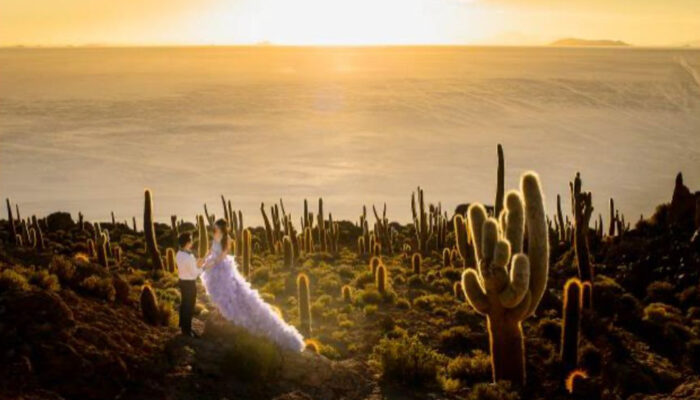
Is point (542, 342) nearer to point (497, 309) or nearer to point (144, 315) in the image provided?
point (497, 309)

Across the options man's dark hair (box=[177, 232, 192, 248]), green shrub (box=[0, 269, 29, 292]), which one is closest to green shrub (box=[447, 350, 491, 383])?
man's dark hair (box=[177, 232, 192, 248])

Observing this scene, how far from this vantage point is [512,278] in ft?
45.2

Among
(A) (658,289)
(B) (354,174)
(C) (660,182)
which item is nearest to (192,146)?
(B) (354,174)

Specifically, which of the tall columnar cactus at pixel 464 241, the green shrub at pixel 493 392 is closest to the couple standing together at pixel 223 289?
the green shrub at pixel 493 392

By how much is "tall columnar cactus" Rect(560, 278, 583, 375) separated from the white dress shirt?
8158mm

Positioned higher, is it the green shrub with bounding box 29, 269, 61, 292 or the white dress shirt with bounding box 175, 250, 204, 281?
the white dress shirt with bounding box 175, 250, 204, 281

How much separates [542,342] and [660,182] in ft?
337

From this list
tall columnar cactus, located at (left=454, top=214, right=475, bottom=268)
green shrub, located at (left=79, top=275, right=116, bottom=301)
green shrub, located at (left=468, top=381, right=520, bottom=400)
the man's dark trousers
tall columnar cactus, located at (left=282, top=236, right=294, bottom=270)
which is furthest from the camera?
tall columnar cactus, located at (left=282, top=236, right=294, bottom=270)

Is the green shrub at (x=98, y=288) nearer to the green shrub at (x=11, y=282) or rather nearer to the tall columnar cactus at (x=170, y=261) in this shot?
the green shrub at (x=11, y=282)

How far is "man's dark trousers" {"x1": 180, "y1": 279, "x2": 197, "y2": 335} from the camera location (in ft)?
39.4

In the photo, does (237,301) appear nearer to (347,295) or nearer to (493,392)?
(493,392)

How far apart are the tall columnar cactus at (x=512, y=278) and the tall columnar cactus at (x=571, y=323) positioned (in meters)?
1.77

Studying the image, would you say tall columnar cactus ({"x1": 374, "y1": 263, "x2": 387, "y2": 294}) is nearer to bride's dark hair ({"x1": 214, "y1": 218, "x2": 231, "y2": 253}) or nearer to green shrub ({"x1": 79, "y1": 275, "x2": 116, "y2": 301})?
green shrub ({"x1": 79, "y1": 275, "x2": 116, "y2": 301})

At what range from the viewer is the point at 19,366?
31.4ft
